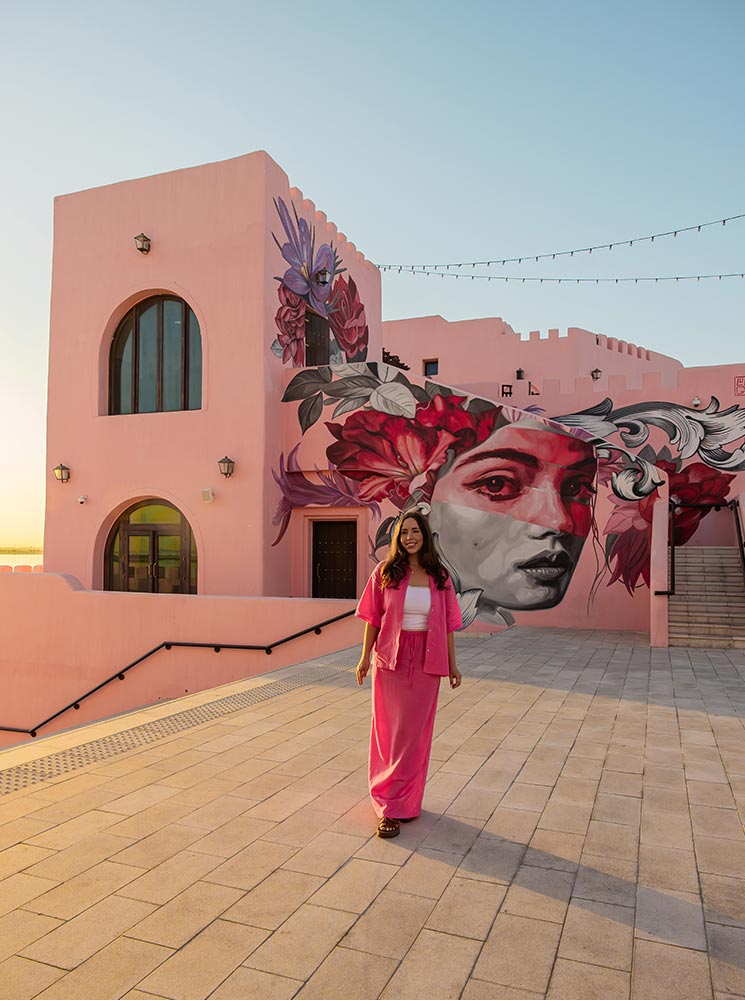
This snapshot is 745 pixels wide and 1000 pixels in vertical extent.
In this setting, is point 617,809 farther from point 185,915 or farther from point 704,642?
point 704,642

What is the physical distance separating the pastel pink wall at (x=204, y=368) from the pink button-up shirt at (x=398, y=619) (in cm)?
1035

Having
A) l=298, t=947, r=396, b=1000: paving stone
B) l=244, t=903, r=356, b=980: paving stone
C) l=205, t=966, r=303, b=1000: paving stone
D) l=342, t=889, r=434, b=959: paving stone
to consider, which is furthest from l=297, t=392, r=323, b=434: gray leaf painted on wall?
l=205, t=966, r=303, b=1000: paving stone

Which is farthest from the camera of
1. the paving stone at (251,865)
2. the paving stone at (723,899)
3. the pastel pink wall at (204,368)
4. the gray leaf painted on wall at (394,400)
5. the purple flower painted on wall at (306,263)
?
the purple flower painted on wall at (306,263)

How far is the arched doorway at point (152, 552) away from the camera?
15.5 metres

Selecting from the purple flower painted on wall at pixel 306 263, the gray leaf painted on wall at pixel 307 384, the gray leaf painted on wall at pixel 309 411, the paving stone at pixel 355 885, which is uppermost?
the purple flower painted on wall at pixel 306 263

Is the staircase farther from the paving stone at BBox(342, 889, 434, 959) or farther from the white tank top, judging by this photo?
the paving stone at BBox(342, 889, 434, 959)

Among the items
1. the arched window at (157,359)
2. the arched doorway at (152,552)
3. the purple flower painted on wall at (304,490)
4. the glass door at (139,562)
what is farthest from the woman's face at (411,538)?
the glass door at (139,562)

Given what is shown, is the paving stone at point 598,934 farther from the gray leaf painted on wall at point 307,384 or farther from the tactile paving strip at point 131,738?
the gray leaf painted on wall at point 307,384

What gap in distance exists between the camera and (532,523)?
13.0 m

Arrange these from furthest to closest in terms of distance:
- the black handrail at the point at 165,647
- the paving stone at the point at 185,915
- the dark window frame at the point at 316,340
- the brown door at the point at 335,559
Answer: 1. the dark window frame at the point at 316,340
2. the brown door at the point at 335,559
3. the black handrail at the point at 165,647
4. the paving stone at the point at 185,915

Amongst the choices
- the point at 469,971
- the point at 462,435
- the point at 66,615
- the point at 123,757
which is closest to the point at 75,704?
the point at 66,615

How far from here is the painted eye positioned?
13102mm

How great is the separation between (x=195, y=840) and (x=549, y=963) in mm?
1815

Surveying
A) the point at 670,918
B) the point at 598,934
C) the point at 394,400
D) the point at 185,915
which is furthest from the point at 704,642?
the point at 185,915
